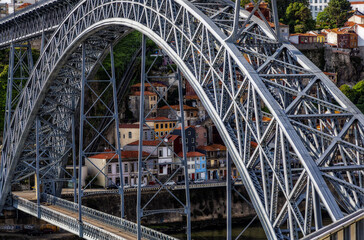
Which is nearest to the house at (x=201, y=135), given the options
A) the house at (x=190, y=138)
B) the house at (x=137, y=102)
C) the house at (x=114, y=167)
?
the house at (x=190, y=138)

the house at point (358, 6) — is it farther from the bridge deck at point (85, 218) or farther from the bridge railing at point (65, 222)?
the bridge railing at point (65, 222)

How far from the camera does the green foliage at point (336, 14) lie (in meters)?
138

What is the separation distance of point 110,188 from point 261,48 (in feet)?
159

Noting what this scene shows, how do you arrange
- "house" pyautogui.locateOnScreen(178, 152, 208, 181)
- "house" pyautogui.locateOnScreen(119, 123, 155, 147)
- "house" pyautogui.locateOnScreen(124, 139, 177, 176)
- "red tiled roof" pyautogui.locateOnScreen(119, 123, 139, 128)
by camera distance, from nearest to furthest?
"house" pyautogui.locateOnScreen(124, 139, 177, 176)
"house" pyautogui.locateOnScreen(178, 152, 208, 181)
"house" pyautogui.locateOnScreen(119, 123, 155, 147)
"red tiled roof" pyautogui.locateOnScreen(119, 123, 139, 128)

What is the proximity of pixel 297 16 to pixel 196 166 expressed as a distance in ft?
164

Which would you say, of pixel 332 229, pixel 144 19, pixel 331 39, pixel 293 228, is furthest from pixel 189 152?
pixel 332 229

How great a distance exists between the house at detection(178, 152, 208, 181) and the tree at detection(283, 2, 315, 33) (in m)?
46.4

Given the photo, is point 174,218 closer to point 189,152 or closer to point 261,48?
point 189,152

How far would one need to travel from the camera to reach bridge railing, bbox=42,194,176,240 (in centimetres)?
4519

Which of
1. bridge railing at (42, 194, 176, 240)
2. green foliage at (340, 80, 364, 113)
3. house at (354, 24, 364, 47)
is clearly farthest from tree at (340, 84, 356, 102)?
bridge railing at (42, 194, 176, 240)

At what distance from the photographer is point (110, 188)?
79500mm

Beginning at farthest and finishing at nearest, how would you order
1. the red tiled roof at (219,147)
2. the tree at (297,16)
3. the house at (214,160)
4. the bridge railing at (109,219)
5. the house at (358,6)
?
1. the house at (358,6)
2. the tree at (297,16)
3. the red tiled roof at (219,147)
4. the house at (214,160)
5. the bridge railing at (109,219)

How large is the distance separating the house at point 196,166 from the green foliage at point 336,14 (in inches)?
2214

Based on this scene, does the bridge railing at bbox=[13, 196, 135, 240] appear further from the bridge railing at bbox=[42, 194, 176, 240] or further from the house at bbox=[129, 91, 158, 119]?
the house at bbox=[129, 91, 158, 119]
